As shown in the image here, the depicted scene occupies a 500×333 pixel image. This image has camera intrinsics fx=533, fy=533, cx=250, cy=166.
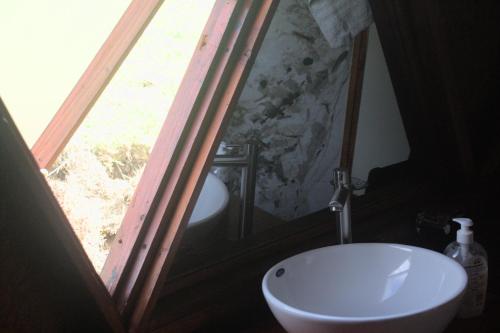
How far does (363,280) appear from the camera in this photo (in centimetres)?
134

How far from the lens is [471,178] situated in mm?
2066

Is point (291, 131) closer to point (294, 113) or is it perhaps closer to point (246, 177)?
point (294, 113)

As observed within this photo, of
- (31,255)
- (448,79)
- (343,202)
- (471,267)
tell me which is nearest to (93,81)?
(31,255)

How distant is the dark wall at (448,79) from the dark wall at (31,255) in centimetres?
114

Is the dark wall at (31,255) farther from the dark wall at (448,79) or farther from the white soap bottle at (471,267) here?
the dark wall at (448,79)

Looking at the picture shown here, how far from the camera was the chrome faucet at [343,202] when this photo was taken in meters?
1.32

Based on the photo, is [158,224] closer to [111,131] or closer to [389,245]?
[111,131]

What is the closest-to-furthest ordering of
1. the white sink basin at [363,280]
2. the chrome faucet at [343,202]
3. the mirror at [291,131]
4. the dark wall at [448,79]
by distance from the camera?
the white sink basin at [363,280], the chrome faucet at [343,202], the mirror at [291,131], the dark wall at [448,79]

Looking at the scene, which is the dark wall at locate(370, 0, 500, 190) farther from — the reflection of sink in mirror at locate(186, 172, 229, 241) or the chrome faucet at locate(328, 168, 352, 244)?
the reflection of sink in mirror at locate(186, 172, 229, 241)

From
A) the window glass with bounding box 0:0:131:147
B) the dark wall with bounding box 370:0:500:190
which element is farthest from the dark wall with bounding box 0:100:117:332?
the dark wall with bounding box 370:0:500:190

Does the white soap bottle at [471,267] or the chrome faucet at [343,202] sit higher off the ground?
the chrome faucet at [343,202]

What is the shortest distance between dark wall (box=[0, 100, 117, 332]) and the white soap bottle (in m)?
0.86

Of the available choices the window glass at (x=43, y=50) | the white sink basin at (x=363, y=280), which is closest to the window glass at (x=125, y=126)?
the window glass at (x=43, y=50)

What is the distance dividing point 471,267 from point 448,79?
746 mm
